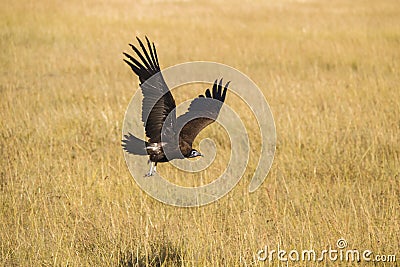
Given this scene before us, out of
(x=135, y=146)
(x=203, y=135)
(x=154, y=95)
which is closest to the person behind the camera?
(x=154, y=95)

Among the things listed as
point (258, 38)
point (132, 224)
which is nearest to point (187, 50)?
point (258, 38)

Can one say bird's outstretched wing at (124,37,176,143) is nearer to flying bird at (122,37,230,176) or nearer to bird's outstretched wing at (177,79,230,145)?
flying bird at (122,37,230,176)

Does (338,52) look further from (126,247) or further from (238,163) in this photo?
(126,247)

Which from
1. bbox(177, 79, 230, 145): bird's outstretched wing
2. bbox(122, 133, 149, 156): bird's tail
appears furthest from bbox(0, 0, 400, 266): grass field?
bbox(177, 79, 230, 145): bird's outstretched wing

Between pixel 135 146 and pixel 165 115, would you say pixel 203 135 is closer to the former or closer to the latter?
pixel 135 146

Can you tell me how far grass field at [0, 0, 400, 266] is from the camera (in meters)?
3.65

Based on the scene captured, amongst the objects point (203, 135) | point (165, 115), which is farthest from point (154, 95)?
point (203, 135)

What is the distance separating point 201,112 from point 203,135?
7.42ft

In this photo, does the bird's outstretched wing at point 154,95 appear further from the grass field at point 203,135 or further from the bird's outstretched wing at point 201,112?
the grass field at point 203,135

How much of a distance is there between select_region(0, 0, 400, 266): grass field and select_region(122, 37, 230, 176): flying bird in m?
0.44

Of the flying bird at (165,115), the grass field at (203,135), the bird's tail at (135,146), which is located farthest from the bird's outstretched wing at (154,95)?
the grass field at (203,135)

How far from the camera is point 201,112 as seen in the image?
4176 millimetres

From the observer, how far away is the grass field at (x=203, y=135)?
3.65 metres

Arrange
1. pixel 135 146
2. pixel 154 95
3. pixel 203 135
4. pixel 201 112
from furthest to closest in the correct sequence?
1. pixel 203 135
2. pixel 135 146
3. pixel 201 112
4. pixel 154 95
